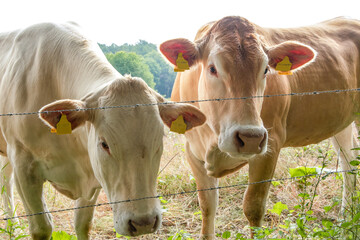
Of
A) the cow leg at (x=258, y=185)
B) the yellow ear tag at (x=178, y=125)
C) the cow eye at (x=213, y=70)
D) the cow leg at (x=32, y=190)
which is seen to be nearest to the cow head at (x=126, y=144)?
the yellow ear tag at (x=178, y=125)

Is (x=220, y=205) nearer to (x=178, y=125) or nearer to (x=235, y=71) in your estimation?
(x=235, y=71)

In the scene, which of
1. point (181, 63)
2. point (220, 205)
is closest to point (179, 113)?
point (181, 63)

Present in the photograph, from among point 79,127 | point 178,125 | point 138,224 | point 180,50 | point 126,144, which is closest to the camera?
point 138,224

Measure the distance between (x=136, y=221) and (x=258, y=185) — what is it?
1.64 metres

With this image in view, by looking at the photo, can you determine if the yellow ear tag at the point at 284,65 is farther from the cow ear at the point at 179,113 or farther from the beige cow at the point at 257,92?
the cow ear at the point at 179,113

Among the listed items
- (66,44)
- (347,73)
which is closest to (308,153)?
(347,73)

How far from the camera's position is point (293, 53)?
364 cm

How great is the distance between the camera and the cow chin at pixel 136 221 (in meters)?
2.32

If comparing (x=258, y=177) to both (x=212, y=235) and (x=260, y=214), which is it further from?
(x=212, y=235)

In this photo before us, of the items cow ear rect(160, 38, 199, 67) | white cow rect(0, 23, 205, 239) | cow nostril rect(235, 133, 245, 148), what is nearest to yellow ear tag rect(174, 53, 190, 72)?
cow ear rect(160, 38, 199, 67)

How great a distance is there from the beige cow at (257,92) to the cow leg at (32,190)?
1403 mm

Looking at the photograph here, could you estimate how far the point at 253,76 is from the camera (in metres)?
3.28

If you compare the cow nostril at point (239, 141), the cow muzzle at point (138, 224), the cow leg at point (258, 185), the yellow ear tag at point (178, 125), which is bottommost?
the cow leg at point (258, 185)

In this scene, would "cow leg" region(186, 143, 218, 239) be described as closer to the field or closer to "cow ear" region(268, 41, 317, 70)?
the field
